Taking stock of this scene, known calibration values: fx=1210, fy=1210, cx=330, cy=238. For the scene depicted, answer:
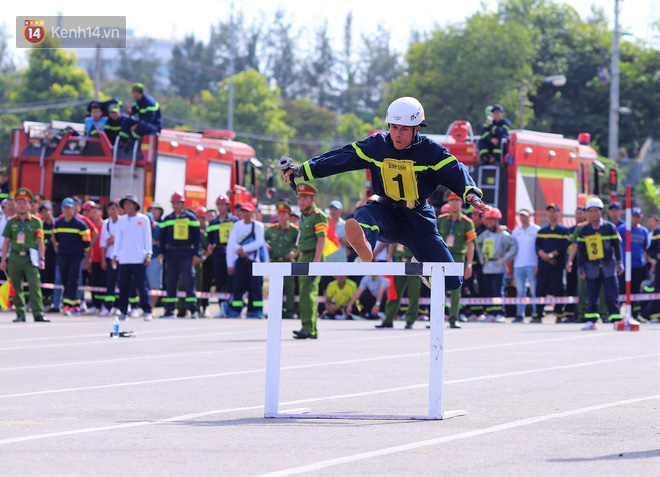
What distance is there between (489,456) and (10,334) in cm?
1149

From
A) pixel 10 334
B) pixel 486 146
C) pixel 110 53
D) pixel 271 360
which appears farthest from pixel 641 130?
pixel 110 53

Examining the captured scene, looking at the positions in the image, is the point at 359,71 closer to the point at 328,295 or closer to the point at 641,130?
the point at 641,130

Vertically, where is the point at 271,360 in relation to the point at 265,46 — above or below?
below

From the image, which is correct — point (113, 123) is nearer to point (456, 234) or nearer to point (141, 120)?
point (141, 120)

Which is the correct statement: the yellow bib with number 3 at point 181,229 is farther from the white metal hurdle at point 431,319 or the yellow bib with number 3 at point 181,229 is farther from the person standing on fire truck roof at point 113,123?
the white metal hurdle at point 431,319

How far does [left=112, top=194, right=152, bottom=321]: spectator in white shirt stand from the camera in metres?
19.8

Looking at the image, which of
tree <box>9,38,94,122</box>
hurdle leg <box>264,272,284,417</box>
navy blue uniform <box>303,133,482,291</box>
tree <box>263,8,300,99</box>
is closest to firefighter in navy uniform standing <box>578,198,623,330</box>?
navy blue uniform <box>303,133,482,291</box>

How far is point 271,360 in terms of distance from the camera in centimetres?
827

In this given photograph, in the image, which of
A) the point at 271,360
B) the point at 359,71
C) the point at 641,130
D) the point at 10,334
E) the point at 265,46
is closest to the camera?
the point at 271,360

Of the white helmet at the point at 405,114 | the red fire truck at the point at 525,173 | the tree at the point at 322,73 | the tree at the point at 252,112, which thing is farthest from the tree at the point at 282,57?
the white helmet at the point at 405,114

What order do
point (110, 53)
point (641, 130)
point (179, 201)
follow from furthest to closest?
point (110, 53), point (641, 130), point (179, 201)

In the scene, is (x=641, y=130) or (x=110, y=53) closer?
(x=641, y=130)

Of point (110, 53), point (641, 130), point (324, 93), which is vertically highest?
point (110, 53)

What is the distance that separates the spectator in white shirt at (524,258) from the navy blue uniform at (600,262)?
2183 millimetres
